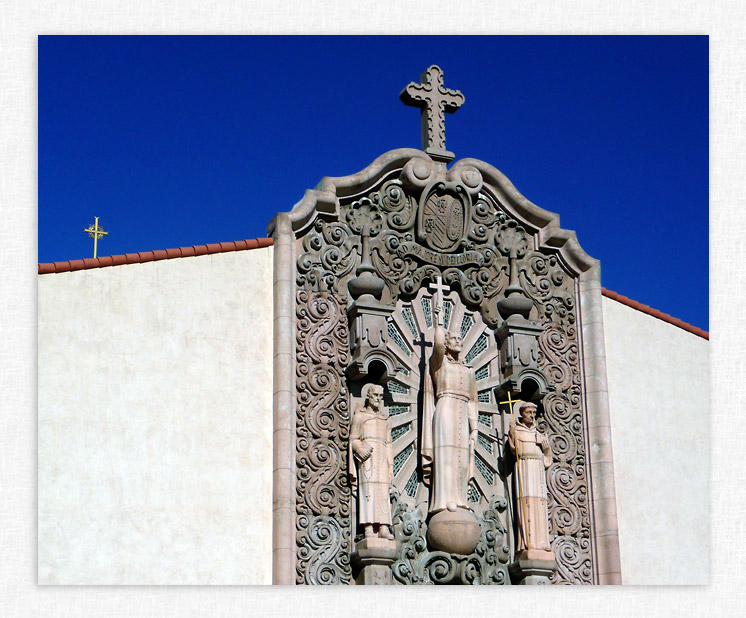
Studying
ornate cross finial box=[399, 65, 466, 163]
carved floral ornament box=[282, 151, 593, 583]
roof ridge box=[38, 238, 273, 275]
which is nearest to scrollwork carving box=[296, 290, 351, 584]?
carved floral ornament box=[282, 151, 593, 583]

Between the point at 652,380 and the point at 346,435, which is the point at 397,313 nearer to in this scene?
the point at 346,435

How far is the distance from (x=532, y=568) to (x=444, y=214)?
2354 mm

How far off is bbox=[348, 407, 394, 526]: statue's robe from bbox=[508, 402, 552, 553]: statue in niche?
2.84 ft

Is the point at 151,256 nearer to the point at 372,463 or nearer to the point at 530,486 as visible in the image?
the point at 372,463

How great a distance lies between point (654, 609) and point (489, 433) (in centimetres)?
156

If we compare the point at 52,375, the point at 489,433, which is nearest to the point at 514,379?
the point at 489,433

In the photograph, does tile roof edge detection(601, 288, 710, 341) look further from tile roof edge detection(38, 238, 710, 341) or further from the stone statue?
tile roof edge detection(38, 238, 710, 341)

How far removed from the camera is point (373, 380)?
8211 mm

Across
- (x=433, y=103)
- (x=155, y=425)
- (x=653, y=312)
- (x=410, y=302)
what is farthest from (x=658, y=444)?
(x=155, y=425)

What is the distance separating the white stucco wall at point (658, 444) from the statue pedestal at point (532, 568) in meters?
0.57

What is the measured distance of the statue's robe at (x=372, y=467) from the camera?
7.84 metres

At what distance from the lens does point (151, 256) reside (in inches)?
301

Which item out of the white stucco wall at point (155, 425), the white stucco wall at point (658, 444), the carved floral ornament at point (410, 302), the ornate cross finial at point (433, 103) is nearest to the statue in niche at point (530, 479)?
the carved floral ornament at point (410, 302)

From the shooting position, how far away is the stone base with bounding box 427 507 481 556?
26.1 feet
